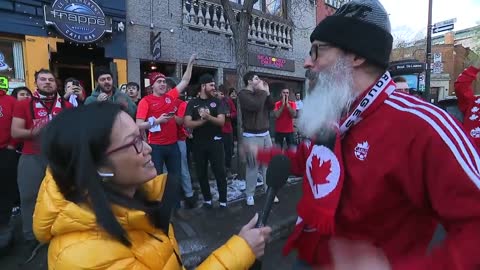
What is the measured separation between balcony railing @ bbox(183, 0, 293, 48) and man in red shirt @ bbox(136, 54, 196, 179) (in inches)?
209

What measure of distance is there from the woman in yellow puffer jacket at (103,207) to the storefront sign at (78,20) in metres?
7.81

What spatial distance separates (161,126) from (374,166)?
4.02 m

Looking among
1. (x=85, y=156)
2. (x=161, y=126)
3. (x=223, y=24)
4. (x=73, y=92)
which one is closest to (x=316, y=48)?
(x=85, y=156)

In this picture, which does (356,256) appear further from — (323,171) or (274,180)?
(274,180)

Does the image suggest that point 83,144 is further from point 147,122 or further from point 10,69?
point 10,69

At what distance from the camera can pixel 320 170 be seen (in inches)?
64.7

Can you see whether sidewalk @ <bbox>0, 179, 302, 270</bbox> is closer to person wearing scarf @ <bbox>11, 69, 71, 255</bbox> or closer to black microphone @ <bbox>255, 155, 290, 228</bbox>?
person wearing scarf @ <bbox>11, 69, 71, 255</bbox>

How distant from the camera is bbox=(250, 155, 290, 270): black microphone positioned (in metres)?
A: 1.61

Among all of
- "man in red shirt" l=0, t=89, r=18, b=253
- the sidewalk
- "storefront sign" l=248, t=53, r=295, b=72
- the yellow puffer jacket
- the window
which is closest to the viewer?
the yellow puffer jacket

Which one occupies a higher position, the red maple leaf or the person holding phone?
the person holding phone

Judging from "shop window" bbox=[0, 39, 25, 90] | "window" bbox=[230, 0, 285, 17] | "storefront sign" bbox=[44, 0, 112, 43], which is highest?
"window" bbox=[230, 0, 285, 17]

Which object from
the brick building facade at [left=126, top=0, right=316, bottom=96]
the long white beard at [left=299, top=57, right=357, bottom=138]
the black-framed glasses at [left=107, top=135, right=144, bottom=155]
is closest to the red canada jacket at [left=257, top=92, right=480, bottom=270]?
the long white beard at [left=299, top=57, right=357, bottom=138]

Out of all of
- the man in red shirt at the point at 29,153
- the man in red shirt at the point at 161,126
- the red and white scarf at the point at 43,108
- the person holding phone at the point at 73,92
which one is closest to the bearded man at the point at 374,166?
the man in red shirt at the point at 29,153

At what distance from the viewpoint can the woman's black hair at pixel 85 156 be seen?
136 cm
